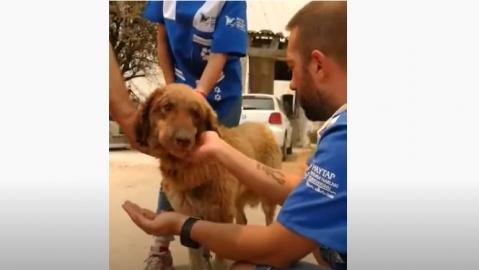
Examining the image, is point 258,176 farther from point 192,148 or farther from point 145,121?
point 145,121

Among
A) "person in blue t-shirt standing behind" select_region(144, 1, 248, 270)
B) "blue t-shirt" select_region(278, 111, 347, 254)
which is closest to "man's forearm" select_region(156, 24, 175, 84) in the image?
"person in blue t-shirt standing behind" select_region(144, 1, 248, 270)

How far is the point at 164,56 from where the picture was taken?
1384 millimetres

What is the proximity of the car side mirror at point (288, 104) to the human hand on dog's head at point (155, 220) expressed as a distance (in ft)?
1.07

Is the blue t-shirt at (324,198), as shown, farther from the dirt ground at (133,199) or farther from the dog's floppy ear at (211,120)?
the dog's floppy ear at (211,120)

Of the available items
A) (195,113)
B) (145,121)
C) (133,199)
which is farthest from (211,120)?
(133,199)

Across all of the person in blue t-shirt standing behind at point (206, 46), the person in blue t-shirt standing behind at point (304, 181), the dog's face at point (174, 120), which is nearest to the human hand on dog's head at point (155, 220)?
the person in blue t-shirt standing behind at point (304, 181)

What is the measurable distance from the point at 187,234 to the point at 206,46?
412 mm

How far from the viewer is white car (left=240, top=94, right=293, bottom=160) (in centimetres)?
139
